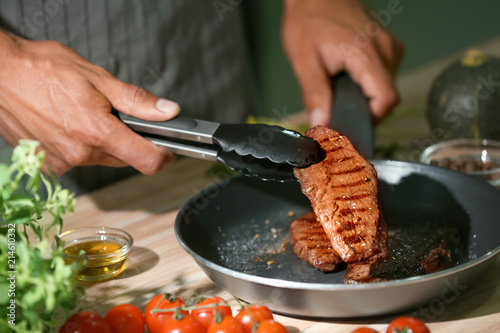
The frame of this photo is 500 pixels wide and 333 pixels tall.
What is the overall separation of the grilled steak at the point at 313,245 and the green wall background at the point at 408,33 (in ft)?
11.6

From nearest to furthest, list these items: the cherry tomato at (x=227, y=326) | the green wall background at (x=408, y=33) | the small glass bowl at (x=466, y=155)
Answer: the cherry tomato at (x=227, y=326) < the small glass bowl at (x=466, y=155) < the green wall background at (x=408, y=33)

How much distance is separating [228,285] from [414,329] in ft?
1.49

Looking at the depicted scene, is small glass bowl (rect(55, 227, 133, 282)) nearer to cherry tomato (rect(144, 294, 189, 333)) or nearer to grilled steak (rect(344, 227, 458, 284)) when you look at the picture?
cherry tomato (rect(144, 294, 189, 333))

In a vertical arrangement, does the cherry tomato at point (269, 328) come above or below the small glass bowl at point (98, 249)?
above

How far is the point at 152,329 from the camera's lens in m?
1.49

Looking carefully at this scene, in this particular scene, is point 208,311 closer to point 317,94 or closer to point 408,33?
point 317,94

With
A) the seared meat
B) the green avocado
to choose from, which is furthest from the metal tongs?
the green avocado

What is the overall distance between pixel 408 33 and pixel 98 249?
470 cm

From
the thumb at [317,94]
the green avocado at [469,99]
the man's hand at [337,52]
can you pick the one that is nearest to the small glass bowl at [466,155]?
the green avocado at [469,99]

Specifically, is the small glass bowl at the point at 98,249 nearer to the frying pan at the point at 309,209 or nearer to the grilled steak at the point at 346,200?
the frying pan at the point at 309,209

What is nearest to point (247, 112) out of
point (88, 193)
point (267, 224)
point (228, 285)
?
point (88, 193)

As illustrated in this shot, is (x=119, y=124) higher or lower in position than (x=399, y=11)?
higher

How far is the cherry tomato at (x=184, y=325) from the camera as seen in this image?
138 cm

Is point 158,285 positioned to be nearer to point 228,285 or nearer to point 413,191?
point 228,285
